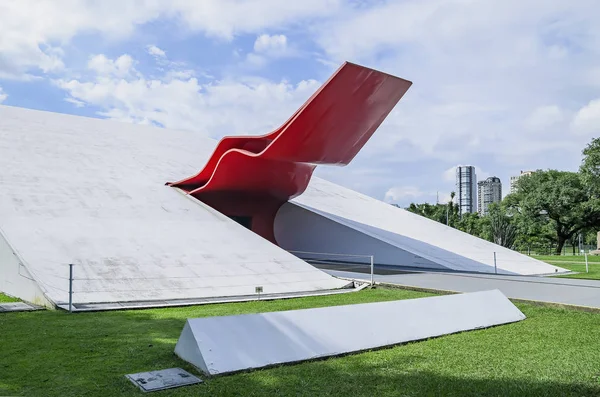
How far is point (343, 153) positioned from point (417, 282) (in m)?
4.10

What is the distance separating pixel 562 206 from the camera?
33938mm

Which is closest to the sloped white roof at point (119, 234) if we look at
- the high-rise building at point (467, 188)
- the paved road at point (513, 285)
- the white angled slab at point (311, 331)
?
the paved road at point (513, 285)

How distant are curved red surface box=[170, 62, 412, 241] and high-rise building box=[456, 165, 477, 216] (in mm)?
98942

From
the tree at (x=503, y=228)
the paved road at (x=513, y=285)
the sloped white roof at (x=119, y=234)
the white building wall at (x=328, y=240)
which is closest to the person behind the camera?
the paved road at (x=513, y=285)

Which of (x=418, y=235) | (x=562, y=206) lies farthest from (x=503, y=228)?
(x=418, y=235)

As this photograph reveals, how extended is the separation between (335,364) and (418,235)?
1243 centimetres

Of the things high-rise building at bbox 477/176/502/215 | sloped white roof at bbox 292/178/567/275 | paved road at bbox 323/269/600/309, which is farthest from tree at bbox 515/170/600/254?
high-rise building at bbox 477/176/502/215

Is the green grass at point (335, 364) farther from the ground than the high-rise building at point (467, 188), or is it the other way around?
the high-rise building at point (467, 188)

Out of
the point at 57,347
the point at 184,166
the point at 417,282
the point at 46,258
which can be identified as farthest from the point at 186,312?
the point at 184,166

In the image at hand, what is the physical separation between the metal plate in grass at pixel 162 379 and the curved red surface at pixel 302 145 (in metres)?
7.80

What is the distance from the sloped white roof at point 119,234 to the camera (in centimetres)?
838

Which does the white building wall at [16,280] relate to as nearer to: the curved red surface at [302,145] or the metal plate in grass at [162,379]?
the metal plate in grass at [162,379]

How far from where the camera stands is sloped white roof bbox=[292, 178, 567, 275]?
13711 mm

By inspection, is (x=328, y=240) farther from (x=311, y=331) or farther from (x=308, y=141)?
(x=311, y=331)
